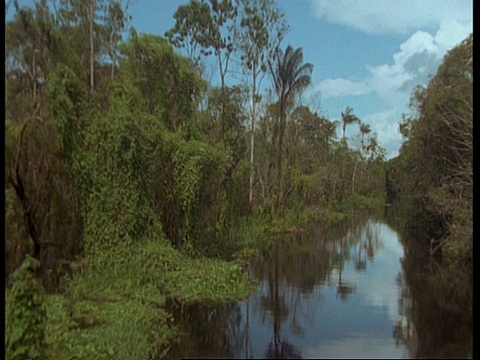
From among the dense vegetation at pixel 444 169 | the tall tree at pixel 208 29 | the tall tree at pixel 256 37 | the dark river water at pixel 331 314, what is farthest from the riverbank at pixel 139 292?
the dense vegetation at pixel 444 169

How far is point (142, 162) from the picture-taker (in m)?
2.73

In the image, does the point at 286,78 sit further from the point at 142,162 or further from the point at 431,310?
the point at 431,310

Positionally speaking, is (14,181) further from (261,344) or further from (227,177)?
(261,344)

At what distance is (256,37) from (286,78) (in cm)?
38

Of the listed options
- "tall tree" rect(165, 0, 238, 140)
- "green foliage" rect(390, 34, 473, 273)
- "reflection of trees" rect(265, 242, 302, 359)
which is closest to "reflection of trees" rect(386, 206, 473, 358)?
A: "green foliage" rect(390, 34, 473, 273)

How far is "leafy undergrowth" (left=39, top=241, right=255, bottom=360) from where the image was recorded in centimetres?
211

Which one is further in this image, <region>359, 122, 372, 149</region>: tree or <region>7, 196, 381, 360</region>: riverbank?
<region>359, 122, 372, 149</region>: tree

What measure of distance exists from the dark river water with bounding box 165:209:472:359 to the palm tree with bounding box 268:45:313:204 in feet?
2.18

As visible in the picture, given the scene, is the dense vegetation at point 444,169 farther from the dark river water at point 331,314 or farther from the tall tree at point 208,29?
the tall tree at point 208,29

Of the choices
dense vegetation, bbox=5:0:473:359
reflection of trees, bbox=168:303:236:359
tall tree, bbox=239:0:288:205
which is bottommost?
reflection of trees, bbox=168:303:236:359

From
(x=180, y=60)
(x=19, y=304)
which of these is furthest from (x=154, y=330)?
(x=180, y=60)

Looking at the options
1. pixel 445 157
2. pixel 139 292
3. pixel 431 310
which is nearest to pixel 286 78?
pixel 445 157

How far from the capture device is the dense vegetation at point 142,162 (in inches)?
83.3

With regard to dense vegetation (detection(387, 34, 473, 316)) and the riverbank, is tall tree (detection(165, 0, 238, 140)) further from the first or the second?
dense vegetation (detection(387, 34, 473, 316))
